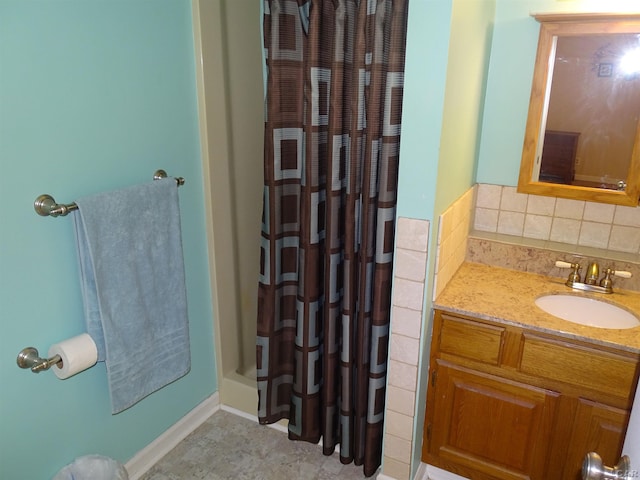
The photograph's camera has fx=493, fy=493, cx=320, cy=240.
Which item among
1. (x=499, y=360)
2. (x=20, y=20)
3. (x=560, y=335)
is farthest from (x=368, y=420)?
(x=20, y=20)

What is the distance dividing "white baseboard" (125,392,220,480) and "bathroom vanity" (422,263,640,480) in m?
1.06

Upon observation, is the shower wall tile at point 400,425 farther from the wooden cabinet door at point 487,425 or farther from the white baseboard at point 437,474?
the white baseboard at point 437,474

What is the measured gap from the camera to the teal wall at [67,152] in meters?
1.42

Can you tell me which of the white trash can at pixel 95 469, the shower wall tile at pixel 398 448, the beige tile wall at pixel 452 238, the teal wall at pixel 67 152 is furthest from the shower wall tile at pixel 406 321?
the white trash can at pixel 95 469

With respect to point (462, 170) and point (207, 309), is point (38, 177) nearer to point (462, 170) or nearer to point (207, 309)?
point (207, 309)

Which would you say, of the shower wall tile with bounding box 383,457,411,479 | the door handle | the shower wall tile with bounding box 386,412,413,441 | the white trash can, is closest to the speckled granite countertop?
the shower wall tile with bounding box 386,412,413,441

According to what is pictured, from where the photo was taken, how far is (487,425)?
1843 mm

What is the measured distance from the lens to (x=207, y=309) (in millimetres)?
2309

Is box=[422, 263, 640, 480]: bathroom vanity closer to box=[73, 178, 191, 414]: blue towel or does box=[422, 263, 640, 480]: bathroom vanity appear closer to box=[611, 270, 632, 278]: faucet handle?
box=[611, 270, 632, 278]: faucet handle

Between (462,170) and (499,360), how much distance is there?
0.73 meters

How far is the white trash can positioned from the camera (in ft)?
5.66

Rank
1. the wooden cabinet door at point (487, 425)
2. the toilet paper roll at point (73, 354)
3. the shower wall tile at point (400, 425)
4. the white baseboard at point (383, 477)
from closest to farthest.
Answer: the toilet paper roll at point (73, 354) < the wooden cabinet door at point (487, 425) < the shower wall tile at point (400, 425) < the white baseboard at point (383, 477)

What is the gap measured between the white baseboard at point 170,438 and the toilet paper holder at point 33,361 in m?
0.70

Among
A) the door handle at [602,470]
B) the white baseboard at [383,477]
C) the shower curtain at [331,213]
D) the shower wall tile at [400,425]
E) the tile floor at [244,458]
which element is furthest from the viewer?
the tile floor at [244,458]
